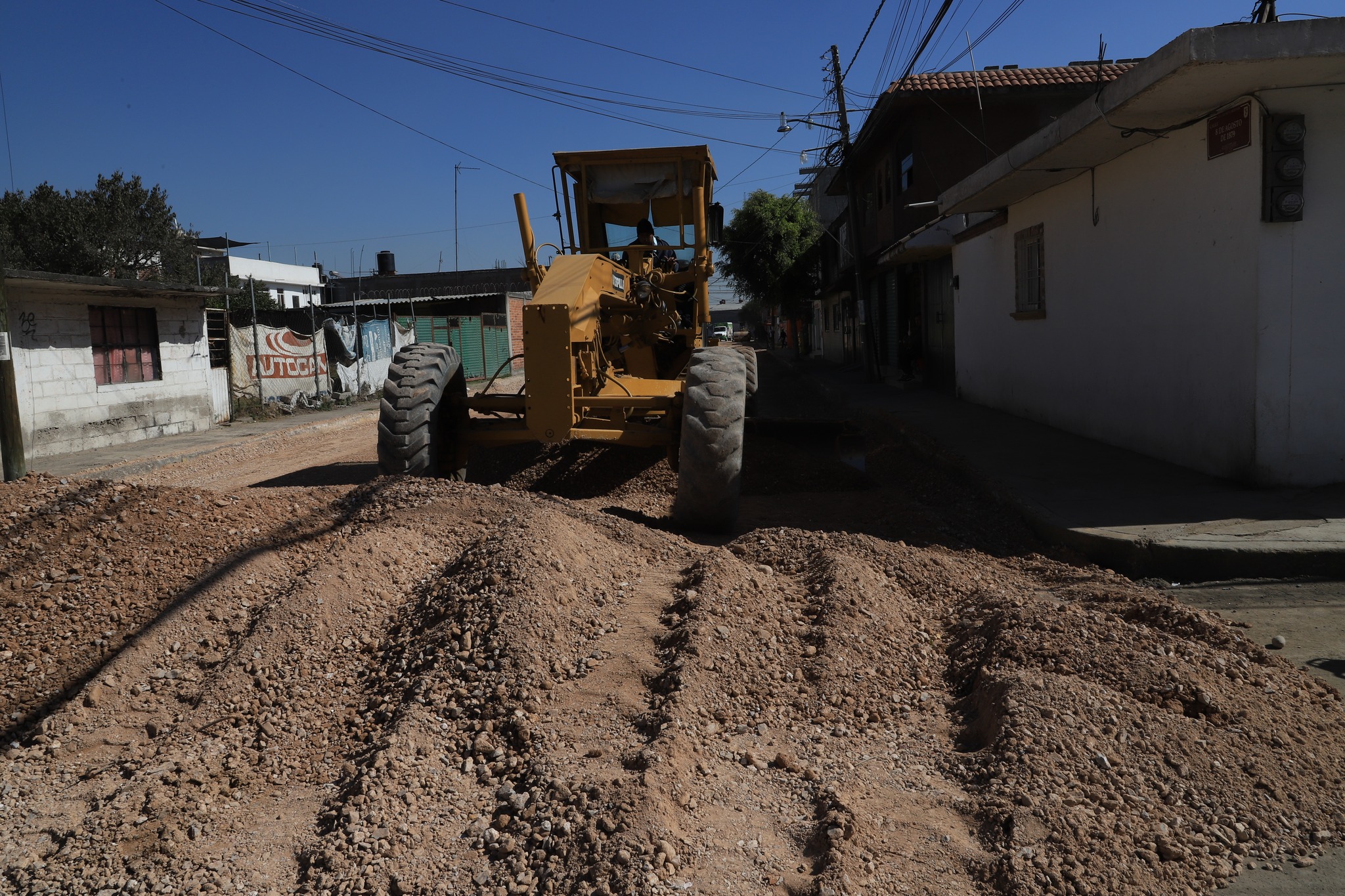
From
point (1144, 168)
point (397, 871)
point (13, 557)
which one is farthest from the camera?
point (1144, 168)

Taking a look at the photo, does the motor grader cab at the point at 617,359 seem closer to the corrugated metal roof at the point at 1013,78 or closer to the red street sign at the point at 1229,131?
the red street sign at the point at 1229,131

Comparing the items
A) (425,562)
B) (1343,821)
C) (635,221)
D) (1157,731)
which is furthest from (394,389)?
(1343,821)

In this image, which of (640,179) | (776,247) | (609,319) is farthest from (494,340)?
(609,319)

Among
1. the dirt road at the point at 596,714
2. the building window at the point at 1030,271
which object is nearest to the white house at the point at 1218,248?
the building window at the point at 1030,271

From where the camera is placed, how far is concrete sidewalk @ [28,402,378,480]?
37.2 ft

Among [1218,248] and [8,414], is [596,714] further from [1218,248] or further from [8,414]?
[8,414]

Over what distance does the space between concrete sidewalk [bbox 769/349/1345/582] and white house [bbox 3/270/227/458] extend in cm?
1173

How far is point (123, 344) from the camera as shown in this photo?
1454 cm

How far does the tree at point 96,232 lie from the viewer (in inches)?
1117

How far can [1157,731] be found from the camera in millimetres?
3207

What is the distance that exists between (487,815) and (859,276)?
20220 millimetres

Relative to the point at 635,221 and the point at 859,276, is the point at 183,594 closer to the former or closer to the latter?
the point at 635,221

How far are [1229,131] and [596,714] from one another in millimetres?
6529

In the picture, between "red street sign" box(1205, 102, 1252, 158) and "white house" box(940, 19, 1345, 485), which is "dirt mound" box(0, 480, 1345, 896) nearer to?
"white house" box(940, 19, 1345, 485)
